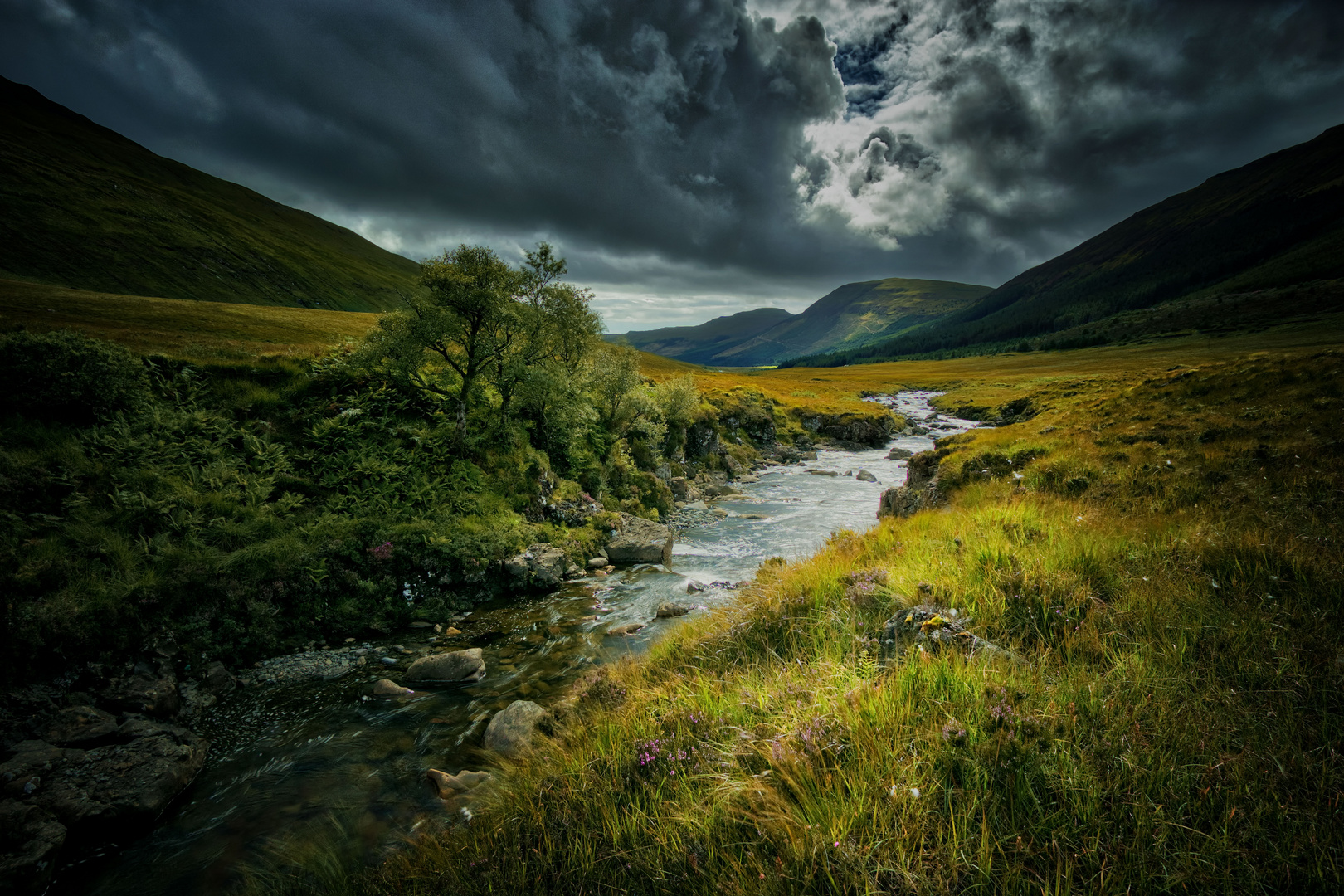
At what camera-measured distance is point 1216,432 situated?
1152 centimetres

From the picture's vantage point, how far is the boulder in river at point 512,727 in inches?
315

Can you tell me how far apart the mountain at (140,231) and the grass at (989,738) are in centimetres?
5621

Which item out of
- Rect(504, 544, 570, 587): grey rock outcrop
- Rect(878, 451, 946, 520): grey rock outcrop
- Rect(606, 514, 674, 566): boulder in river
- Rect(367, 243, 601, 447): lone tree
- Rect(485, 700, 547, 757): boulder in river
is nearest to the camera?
Rect(485, 700, 547, 757): boulder in river

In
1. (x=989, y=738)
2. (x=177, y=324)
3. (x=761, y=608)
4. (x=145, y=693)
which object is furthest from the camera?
(x=177, y=324)

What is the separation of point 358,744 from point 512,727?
11.1 ft

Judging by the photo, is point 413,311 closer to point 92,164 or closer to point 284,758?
point 284,758

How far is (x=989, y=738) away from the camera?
3004mm

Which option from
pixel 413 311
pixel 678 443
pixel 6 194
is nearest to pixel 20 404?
pixel 413 311

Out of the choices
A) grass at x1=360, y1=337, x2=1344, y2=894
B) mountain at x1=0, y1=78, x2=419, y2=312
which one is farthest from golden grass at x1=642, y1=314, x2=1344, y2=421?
mountain at x1=0, y1=78, x2=419, y2=312

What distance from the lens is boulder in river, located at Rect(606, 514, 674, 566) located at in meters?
20.5

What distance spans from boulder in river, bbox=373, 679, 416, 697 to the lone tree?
11460 mm

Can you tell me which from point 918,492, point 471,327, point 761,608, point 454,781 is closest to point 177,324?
point 471,327

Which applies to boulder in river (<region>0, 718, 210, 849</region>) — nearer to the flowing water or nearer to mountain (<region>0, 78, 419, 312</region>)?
the flowing water

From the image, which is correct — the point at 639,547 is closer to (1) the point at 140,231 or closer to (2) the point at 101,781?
(2) the point at 101,781
